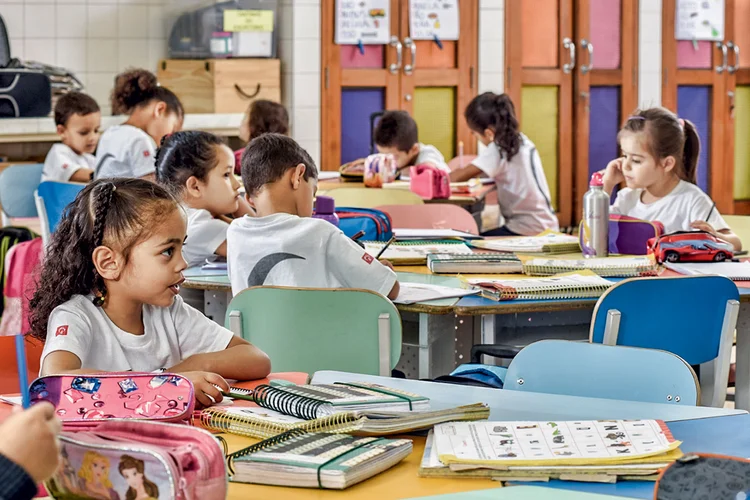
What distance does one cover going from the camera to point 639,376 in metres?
1.79

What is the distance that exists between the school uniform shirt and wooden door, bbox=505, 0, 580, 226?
206cm

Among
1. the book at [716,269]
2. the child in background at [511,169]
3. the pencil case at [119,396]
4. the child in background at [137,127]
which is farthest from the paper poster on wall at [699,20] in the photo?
the pencil case at [119,396]

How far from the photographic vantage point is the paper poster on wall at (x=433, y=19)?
6.96 m

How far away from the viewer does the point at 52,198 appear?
429 centimetres

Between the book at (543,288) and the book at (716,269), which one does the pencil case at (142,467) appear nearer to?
the book at (543,288)

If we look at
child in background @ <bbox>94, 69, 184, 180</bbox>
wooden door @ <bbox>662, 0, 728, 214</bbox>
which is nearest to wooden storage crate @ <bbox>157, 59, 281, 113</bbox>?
child in background @ <bbox>94, 69, 184, 180</bbox>

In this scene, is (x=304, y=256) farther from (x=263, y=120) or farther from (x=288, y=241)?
(x=263, y=120)

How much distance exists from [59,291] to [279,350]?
28.1 inches

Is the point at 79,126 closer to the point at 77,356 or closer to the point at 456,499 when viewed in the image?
the point at 77,356

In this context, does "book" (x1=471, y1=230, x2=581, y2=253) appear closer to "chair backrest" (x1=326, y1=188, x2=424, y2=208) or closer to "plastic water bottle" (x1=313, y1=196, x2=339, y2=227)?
"plastic water bottle" (x1=313, y1=196, x2=339, y2=227)

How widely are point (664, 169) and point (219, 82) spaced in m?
3.48

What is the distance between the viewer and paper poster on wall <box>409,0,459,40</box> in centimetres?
696

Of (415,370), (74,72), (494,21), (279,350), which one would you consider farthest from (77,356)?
(494,21)

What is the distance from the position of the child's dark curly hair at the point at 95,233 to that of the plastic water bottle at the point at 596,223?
64.6 inches
